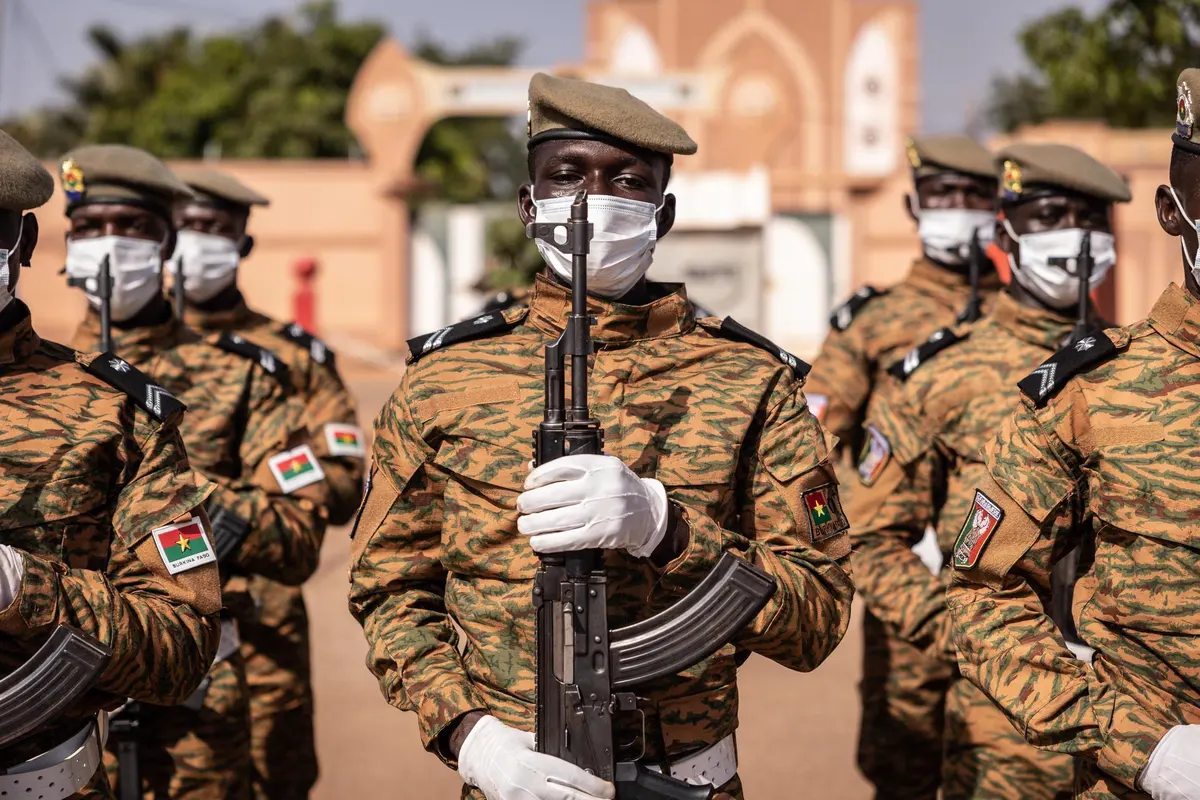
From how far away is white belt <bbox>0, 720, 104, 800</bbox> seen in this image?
2678 millimetres

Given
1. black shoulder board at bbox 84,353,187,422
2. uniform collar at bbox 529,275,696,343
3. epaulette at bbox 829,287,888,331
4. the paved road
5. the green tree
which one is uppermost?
the green tree

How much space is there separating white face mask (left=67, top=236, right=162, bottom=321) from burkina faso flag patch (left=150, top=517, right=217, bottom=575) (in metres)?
1.76

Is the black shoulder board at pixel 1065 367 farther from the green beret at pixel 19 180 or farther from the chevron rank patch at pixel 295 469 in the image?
the chevron rank patch at pixel 295 469

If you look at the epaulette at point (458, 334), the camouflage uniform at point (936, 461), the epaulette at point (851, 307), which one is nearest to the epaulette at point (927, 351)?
the camouflage uniform at point (936, 461)

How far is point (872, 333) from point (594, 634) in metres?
3.32

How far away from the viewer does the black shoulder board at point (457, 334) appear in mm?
2857

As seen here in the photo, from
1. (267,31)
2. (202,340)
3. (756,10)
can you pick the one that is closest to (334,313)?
(756,10)

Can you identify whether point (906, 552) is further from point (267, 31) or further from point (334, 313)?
point (267, 31)

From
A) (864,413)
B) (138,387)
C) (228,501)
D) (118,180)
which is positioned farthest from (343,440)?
(138,387)

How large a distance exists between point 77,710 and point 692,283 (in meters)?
17.2

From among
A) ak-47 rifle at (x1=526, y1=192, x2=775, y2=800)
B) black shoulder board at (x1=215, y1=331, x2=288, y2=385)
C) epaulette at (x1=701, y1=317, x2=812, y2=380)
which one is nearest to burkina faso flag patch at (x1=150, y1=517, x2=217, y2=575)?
ak-47 rifle at (x1=526, y1=192, x2=775, y2=800)

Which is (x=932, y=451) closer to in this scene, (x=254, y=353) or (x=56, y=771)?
(x=254, y=353)

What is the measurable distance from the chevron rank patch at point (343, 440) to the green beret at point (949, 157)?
8.29ft

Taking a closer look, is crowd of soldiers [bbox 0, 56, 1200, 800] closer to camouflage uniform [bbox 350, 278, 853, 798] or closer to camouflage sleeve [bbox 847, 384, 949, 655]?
camouflage uniform [bbox 350, 278, 853, 798]
